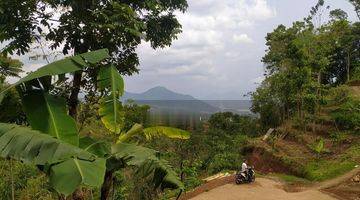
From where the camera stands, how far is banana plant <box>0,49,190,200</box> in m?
5.06

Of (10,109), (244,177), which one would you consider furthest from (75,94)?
(244,177)

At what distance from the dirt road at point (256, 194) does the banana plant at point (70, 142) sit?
9.38 m

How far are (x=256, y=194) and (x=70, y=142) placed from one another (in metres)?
12.2

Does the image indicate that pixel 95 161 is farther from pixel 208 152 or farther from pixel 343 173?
pixel 208 152

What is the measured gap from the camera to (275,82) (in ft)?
96.5

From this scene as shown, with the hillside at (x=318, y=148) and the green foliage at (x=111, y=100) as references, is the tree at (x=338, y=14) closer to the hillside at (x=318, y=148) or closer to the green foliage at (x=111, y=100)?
the hillside at (x=318, y=148)

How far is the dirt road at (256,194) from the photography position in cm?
1662

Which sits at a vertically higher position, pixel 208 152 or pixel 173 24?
pixel 173 24

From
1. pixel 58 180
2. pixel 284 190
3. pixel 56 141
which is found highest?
pixel 56 141

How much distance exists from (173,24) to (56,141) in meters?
6.53

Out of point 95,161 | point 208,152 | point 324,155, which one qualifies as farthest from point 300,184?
point 95,161

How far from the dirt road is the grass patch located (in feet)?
7.12

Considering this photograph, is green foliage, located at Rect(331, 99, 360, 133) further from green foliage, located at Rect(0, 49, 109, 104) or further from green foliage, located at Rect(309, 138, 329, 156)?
green foliage, located at Rect(0, 49, 109, 104)

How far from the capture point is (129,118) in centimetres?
2883
